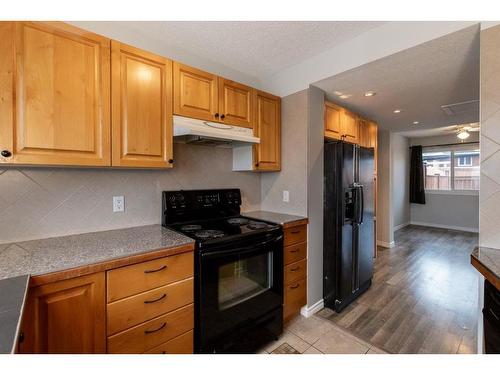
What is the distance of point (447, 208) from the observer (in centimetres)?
588

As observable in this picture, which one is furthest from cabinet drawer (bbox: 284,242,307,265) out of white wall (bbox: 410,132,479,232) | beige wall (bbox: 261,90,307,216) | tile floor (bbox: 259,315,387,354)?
white wall (bbox: 410,132,479,232)

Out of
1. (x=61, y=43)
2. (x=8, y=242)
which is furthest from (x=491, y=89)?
(x=8, y=242)

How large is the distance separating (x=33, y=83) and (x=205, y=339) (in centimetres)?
175

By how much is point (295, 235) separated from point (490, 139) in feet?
4.67

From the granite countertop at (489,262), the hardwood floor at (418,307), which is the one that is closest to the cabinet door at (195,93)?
the granite countertop at (489,262)

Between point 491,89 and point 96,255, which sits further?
point 491,89

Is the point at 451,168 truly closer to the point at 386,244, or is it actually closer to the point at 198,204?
the point at 386,244

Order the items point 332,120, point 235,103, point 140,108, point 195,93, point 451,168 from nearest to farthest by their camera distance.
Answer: point 140,108 → point 195,93 → point 235,103 → point 332,120 → point 451,168

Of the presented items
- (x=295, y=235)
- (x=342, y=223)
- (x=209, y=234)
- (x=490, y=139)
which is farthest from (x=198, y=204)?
(x=490, y=139)

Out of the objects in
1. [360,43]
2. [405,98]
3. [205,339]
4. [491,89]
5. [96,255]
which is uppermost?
[360,43]

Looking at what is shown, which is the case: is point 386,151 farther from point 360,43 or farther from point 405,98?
point 360,43

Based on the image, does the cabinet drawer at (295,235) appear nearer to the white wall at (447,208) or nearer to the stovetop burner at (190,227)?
the stovetop burner at (190,227)
